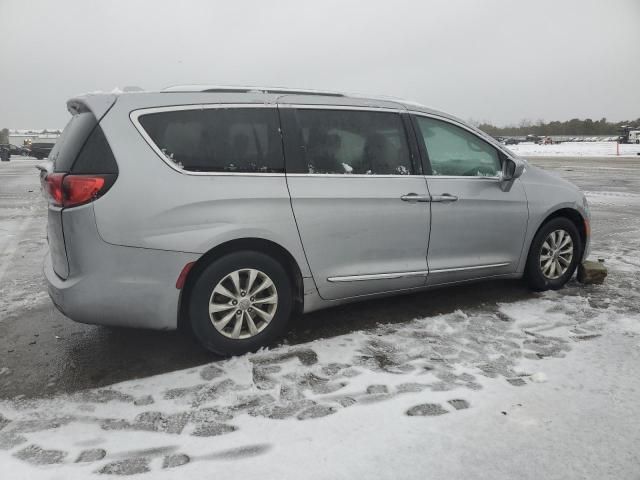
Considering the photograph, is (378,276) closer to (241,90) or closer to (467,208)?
(467,208)

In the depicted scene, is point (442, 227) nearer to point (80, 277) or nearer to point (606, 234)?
point (80, 277)

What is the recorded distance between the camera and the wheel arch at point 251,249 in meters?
3.21

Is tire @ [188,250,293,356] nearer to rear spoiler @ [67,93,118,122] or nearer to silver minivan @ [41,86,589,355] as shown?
silver minivan @ [41,86,589,355]

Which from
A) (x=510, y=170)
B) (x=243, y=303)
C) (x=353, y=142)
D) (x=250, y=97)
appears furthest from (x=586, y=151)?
(x=243, y=303)

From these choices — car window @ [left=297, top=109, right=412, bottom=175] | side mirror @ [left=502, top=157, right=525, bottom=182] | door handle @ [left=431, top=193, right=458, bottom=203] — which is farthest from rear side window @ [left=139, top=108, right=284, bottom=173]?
side mirror @ [left=502, top=157, right=525, bottom=182]

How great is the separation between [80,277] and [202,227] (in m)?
0.80

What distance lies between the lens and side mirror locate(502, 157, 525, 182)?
434 cm

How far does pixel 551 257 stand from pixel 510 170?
106 cm

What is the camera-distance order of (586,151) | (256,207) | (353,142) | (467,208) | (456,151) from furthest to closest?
1. (586,151)
2. (456,151)
3. (467,208)
4. (353,142)
5. (256,207)

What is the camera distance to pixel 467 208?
13.6ft

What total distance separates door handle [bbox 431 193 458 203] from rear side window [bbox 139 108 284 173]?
1312 millimetres

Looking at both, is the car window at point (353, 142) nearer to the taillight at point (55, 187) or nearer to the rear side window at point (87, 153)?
the rear side window at point (87, 153)

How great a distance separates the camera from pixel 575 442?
237 cm

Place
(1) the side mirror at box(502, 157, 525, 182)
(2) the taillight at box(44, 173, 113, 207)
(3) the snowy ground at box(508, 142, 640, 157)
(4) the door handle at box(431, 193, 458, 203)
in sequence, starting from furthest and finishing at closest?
(3) the snowy ground at box(508, 142, 640, 157) → (1) the side mirror at box(502, 157, 525, 182) → (4) the door handle at box(431, 193, 458, 203) → (2) the taillight at box(44, 173, 113, 207)
